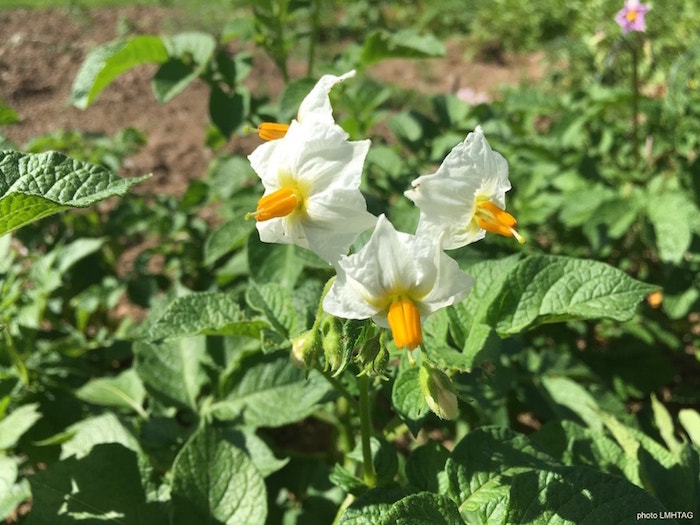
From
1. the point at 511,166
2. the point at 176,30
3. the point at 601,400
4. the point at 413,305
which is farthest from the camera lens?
the point at 176,30

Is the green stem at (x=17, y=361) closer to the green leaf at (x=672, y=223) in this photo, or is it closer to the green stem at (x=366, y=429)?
the green stem at (x=366, y=429)

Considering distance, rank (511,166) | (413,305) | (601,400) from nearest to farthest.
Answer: (413,305), (601,400), (511,166)

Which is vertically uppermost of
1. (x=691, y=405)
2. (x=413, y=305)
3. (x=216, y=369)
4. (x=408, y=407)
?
(x=413, y=305)

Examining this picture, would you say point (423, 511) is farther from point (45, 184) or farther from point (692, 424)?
point (692, 424)

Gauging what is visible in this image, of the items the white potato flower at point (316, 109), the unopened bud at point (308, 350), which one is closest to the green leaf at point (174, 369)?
the unopened bud at point (308, 350)

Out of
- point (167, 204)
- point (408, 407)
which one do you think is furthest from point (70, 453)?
point (167, 204)

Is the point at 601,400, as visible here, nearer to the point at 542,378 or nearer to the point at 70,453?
the point at 542,378

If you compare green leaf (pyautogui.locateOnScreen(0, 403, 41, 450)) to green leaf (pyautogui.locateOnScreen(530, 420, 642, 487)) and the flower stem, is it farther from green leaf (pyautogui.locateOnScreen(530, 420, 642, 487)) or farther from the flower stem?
green leaf (pyautogui.locateOnScreen(530, 420, 642, 487))
